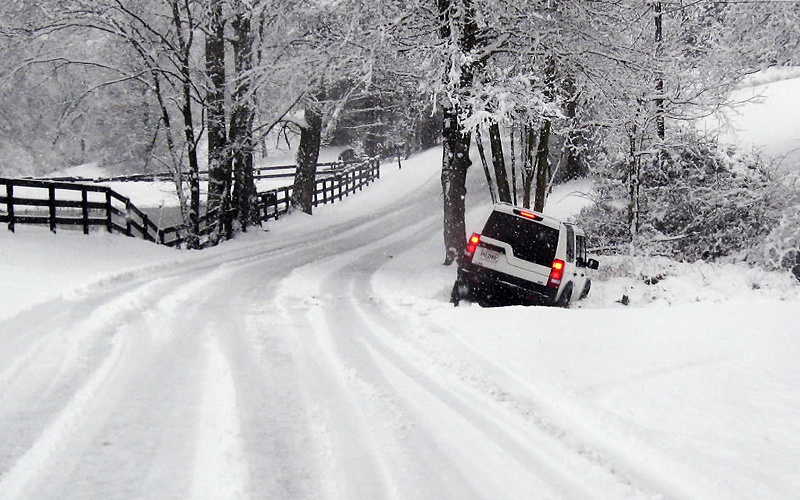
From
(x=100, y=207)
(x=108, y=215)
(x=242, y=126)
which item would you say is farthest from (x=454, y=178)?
(x=100, y=207)

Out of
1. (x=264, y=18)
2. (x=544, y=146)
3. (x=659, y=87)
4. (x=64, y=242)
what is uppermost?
(x=264, y=18)

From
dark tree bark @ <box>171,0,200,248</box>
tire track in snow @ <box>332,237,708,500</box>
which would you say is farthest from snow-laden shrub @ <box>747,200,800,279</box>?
dark tree bark @ <box>171,0,200,248</box>

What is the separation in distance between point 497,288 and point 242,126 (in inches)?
419

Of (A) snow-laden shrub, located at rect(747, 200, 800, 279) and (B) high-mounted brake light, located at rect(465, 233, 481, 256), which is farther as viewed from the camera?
(A) snow-laden shrub, located at rect(747, 200, 800, 279)

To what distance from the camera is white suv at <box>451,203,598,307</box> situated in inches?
440

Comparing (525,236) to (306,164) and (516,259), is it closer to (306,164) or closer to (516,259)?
(516,259)

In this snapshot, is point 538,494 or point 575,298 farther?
point 575,298

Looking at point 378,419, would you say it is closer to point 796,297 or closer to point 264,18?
point 796,297

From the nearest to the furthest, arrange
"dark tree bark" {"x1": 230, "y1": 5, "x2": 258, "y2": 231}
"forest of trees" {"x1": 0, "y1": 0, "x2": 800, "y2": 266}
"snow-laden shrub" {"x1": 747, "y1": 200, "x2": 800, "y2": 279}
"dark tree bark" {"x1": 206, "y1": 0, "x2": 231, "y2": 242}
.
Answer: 1. "forest of trees" {"x1": 0, "y1": 0, "x2": 800, "y2": 266}
2. "snow-laden shrub" {"x1": 747, "y1": 200, "x2": 800, "y2": 279}
3. "dark tree bark" {"x1": 206, "y1": 0, "x2": 231, "y2": 242}
4. "dark tree bark" {"x1": 230, "y1": 5, "x2": 258, "y2": 231}

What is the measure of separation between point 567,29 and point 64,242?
12.3 meters

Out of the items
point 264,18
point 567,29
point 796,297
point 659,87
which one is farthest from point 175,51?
point 796,297

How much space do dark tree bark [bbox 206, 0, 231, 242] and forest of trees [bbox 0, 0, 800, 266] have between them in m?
0.05

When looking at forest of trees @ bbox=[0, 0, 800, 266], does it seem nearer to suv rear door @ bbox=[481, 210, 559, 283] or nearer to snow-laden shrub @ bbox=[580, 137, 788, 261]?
snow-laden shrub @ bbox=[580, 137, 788, 261]

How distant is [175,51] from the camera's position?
1661cm
